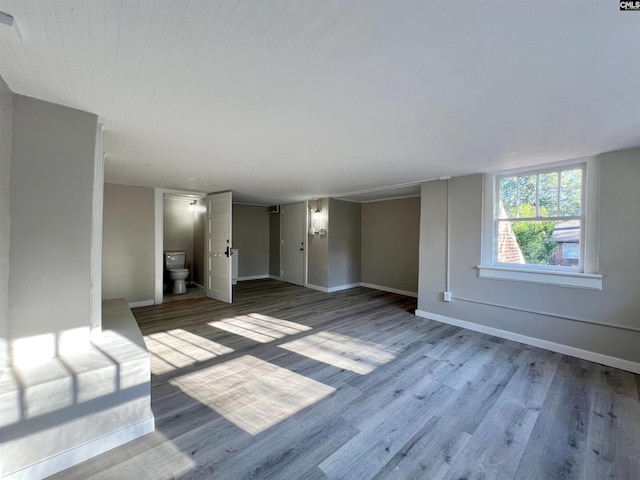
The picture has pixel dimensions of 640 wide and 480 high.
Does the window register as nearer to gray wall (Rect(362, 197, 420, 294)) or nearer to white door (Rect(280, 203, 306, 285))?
gray wall (Rect(362, 197, 420, 294))

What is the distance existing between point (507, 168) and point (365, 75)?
2953 millimetres

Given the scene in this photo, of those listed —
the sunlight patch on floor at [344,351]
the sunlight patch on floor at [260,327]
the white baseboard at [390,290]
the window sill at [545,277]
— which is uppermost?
the window sill at [545,277]

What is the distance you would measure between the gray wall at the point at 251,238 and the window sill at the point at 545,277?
5.61 m

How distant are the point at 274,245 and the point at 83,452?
6241 mm

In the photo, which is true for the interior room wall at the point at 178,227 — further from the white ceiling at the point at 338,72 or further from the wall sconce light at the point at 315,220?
the white ceiling at the point at 338,72

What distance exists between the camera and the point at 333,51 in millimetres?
1297

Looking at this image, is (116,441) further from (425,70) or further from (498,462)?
Answer: (425,70)

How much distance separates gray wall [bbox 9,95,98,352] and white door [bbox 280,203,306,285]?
499cm

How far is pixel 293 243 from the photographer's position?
7.01 m

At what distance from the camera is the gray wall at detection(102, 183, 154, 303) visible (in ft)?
14.8

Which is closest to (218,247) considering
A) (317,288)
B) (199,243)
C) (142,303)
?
(199,243)

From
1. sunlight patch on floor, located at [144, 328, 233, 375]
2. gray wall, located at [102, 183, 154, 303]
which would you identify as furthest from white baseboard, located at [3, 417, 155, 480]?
gray wall, located at [102, 183, 154, 303]

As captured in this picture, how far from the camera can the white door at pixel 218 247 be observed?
16.7ft

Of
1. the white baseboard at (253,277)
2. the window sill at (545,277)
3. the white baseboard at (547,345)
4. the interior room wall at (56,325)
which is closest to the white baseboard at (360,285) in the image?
the white baseboard at (547,345)
